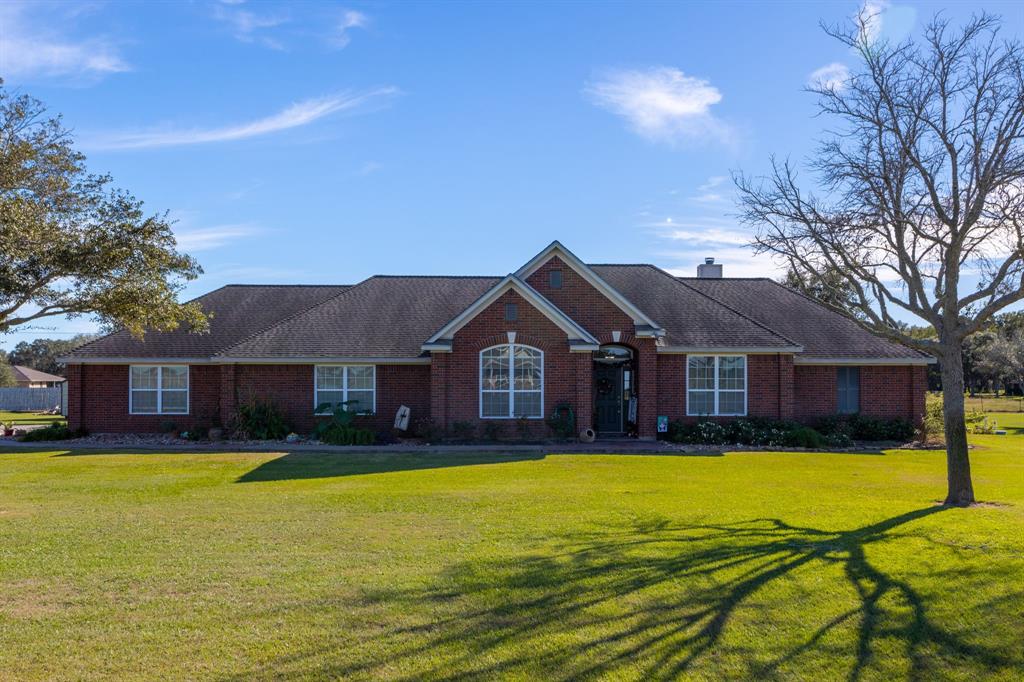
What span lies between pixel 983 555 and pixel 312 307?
22.8 metres

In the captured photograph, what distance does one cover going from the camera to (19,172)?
49.2 feet

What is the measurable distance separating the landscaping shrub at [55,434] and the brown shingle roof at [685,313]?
1800 centimetres

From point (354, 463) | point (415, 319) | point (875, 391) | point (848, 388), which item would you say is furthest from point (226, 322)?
point (875, 391)

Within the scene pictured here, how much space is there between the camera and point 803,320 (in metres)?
27.2

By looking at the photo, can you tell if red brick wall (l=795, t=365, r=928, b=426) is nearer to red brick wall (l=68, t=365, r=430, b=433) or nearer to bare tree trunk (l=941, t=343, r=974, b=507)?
red brick wall (l=68, t=365, r=430, b=433)

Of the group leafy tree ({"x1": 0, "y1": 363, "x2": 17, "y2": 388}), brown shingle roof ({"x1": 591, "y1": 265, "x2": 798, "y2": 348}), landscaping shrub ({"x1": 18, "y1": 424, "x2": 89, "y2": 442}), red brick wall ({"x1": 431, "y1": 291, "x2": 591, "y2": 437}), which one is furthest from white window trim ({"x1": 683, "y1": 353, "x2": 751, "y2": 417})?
leafy tree ({"x1": 0, "y1": 363, "x2": 17, "y2": 388})

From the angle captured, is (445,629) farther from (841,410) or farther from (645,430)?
(841,410)

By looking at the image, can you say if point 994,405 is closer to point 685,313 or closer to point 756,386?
point 756,386

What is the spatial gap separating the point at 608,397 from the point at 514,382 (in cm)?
337

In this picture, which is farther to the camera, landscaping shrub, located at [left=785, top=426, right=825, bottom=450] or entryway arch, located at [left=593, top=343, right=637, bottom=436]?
entryway arch, located at [left=593, top=343, right=637, bottom=436]

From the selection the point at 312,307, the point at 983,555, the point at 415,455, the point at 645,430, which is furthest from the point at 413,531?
the point at 312,307

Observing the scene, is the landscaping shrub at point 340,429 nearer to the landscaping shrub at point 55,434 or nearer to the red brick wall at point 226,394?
the red brick wall at point 226,394

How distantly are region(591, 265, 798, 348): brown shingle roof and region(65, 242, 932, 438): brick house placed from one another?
7 centimetres

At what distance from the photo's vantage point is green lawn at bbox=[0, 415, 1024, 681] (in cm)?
551
